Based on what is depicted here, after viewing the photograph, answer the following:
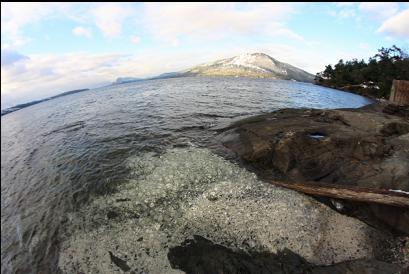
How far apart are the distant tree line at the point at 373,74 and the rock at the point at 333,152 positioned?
61776 mm

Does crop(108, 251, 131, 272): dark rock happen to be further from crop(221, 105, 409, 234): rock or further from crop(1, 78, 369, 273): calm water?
crop(221, 105, 409, 234): rock

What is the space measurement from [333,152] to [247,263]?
994cm

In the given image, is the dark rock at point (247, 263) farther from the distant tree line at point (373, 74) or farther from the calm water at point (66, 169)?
the distant tree line at point (373, 74)

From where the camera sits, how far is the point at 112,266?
11.8 meters

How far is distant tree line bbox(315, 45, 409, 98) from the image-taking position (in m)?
77.2

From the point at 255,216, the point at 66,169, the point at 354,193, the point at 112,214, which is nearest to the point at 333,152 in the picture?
the point at 354,193

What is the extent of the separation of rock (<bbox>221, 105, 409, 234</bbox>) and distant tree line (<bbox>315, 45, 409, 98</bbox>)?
6178cm

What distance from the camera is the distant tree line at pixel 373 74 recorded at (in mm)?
77150

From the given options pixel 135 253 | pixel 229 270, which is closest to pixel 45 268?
Result: pixel 135 253

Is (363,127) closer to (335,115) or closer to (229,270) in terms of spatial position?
(335,115)

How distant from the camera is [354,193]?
13.2 meters

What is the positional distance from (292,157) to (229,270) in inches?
356

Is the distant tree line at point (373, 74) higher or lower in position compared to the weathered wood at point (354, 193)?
lower

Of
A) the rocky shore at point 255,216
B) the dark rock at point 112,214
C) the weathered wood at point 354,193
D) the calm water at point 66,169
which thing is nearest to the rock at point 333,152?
the rocky shore at point 255,216
